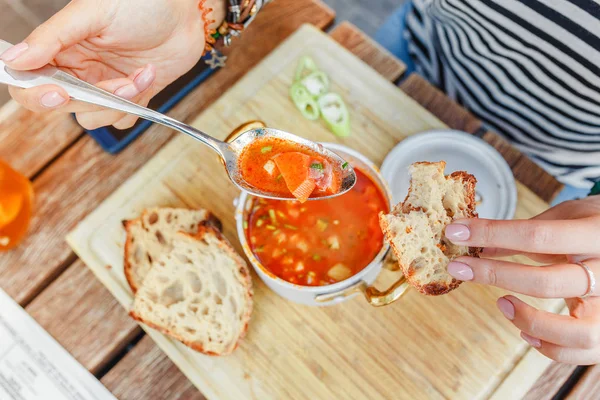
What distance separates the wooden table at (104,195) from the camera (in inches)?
61.2

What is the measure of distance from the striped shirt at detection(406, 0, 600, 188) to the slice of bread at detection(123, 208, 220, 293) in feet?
3.50

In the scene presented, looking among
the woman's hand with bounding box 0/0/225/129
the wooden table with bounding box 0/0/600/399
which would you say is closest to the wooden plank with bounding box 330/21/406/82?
the wooden table with bounding box 0/0/600/399

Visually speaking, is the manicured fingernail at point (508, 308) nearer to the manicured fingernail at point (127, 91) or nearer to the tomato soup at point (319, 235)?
the tomato soup at point (319, 235)

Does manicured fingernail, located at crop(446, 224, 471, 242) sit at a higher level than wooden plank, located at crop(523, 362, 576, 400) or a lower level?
higher

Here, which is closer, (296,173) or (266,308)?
(296,173)

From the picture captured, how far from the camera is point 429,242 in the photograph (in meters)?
1.27

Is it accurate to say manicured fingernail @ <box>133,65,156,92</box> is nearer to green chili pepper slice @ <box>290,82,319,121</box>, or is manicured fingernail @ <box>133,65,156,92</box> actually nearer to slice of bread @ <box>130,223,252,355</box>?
slice of bread @ <box>130,223,252,355</box>

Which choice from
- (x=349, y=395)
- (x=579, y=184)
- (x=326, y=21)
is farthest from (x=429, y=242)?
(x=326, y=21)

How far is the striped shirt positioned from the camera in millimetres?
1495

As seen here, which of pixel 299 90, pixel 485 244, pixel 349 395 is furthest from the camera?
pixel 299 90

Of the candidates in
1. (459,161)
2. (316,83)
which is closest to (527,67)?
(459,161)

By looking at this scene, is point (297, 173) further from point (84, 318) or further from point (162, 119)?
point (84, 318)

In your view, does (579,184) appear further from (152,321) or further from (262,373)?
(152,321)

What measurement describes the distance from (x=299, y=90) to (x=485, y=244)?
0.85 m
